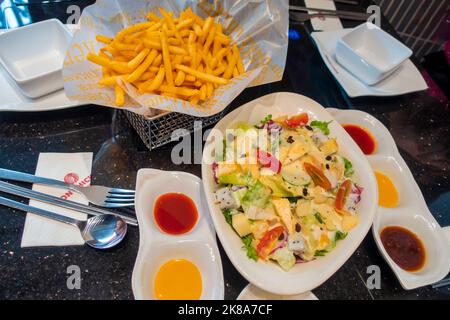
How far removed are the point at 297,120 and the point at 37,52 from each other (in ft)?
5.55

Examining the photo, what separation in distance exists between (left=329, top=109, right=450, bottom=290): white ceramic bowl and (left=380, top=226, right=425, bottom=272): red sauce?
0.08ft

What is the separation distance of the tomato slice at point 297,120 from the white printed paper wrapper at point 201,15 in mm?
260

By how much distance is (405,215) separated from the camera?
1.98 metres

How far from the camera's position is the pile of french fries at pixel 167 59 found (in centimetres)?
184

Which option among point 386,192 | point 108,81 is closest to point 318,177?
point 386,192

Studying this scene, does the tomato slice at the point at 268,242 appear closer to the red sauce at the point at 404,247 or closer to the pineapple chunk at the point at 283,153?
the pineapple chunk at the point at 283,153

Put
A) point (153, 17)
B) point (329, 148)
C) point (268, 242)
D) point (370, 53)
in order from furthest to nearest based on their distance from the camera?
point (370, 53) < point (153, 17) < point (329, 148) < point (268, 242)

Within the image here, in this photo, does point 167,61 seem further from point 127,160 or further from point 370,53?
point 370,53

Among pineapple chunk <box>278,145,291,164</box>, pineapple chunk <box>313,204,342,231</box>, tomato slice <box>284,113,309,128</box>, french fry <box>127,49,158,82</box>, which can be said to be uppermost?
french fry <box>127,49,158,82</box>

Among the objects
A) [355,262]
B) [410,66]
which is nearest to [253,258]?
[355,262]

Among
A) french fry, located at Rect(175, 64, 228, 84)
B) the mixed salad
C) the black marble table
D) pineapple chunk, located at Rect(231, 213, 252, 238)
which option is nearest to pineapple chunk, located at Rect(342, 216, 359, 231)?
the mixed salad

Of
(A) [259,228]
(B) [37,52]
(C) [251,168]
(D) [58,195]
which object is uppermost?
(C) [251,168]

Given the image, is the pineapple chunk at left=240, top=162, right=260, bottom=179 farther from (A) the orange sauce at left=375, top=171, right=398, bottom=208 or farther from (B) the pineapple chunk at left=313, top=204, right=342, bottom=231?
(A) the orange sauce at left=375, top=171, right=398, bottom=208

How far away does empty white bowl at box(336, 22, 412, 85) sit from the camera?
2.55m
